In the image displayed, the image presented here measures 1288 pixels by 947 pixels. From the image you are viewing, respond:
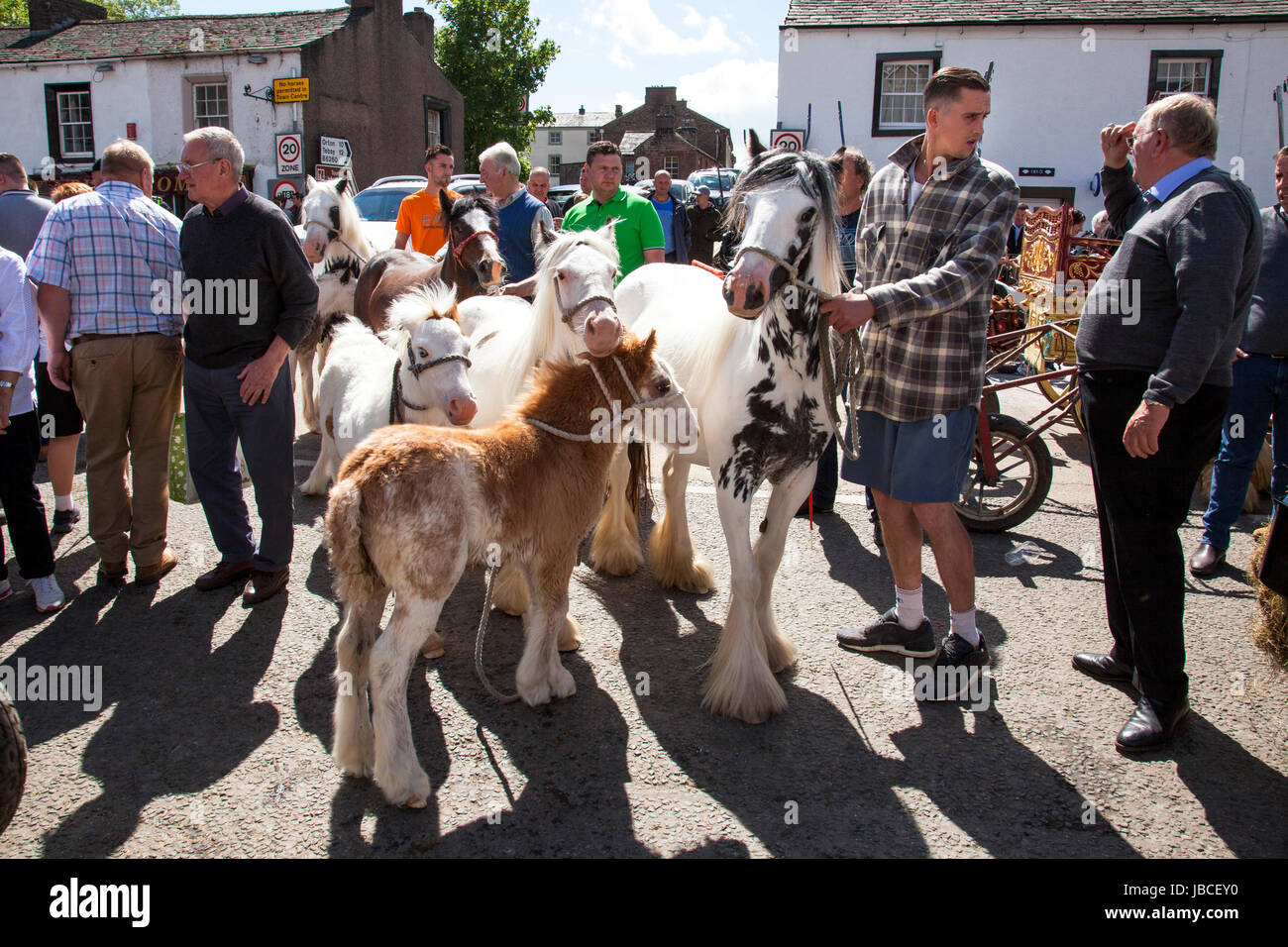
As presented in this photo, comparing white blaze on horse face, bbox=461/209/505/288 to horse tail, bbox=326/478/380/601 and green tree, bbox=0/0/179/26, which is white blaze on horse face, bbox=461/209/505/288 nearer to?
horse tail, bbox=326/478/380/601

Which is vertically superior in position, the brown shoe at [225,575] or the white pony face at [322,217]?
the white pony face at [322,217]

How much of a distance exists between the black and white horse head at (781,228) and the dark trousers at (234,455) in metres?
2.81

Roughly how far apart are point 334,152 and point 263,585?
80.1ft

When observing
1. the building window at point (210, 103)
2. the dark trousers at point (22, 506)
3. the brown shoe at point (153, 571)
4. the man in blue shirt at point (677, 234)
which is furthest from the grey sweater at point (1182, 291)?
the building window at point (210, 103)

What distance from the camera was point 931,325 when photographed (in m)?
3.61

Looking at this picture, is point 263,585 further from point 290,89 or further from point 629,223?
point 290,89

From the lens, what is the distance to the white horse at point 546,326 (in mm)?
3750

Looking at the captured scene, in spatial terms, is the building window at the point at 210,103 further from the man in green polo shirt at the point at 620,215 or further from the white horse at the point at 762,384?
the white horse at the point at 762,384

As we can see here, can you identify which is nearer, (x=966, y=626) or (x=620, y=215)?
(x=966, y=626)

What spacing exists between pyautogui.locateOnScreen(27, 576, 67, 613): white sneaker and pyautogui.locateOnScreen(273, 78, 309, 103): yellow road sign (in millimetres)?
21596

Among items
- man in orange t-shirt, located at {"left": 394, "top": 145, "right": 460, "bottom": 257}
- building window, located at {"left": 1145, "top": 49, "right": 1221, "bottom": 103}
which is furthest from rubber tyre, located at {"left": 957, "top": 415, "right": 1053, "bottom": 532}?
building window, located at {"left": 1145, "top": 49, "right": 1221, "bottom": 103}

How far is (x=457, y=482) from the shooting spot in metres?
2.97

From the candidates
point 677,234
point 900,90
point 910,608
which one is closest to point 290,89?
point 900,90
